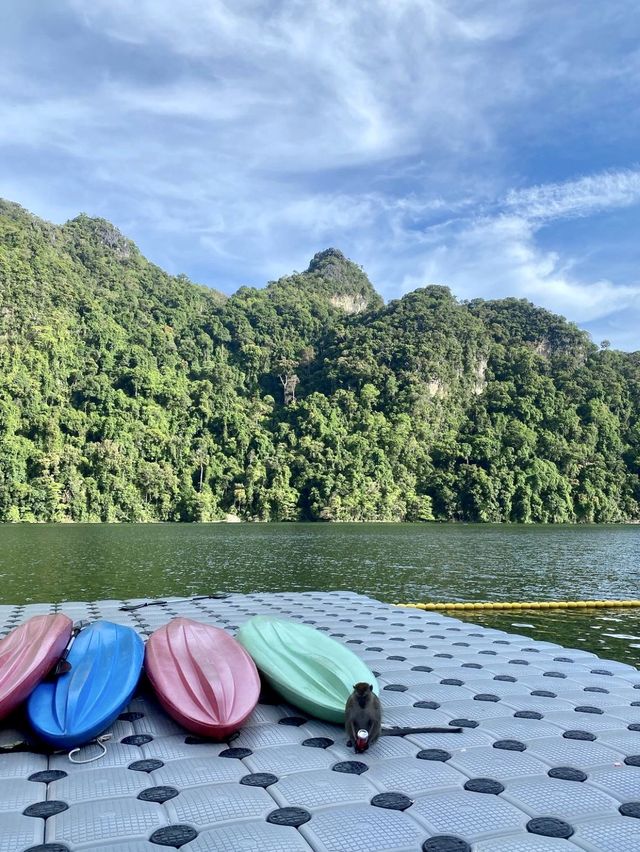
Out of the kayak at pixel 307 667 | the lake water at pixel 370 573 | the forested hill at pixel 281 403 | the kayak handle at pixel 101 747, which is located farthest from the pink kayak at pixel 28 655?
the forested hill at pixel 281 403

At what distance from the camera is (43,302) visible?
7694cm

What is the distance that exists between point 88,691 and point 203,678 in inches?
26.8

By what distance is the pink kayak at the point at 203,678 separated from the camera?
379cm

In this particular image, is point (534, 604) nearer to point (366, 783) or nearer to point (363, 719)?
point (363, 719)

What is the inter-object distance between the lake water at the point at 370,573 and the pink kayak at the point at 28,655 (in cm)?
760

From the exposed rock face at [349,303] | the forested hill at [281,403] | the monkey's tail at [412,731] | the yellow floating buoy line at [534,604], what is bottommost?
the yellow floating buoy line at [534,604]

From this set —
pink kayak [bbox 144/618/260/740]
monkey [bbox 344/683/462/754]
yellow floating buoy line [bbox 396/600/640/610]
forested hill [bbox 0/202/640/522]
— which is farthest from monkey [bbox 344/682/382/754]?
forested hill [bbox 0/202/640/522]

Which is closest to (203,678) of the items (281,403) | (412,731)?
(412,731)

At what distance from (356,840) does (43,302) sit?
8261 cm

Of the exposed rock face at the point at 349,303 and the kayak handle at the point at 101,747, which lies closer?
the kayak handle at the point at 101,747

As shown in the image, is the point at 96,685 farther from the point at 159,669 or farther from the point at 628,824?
the point at 628,824

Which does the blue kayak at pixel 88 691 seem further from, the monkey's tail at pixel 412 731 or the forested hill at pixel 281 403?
the forested hill at pixel 281 403

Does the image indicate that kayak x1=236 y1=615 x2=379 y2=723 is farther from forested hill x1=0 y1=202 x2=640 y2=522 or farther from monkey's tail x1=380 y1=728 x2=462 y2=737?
forested hill x1=0 y1=202 x2=640 y2=522

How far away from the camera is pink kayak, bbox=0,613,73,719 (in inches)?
149
